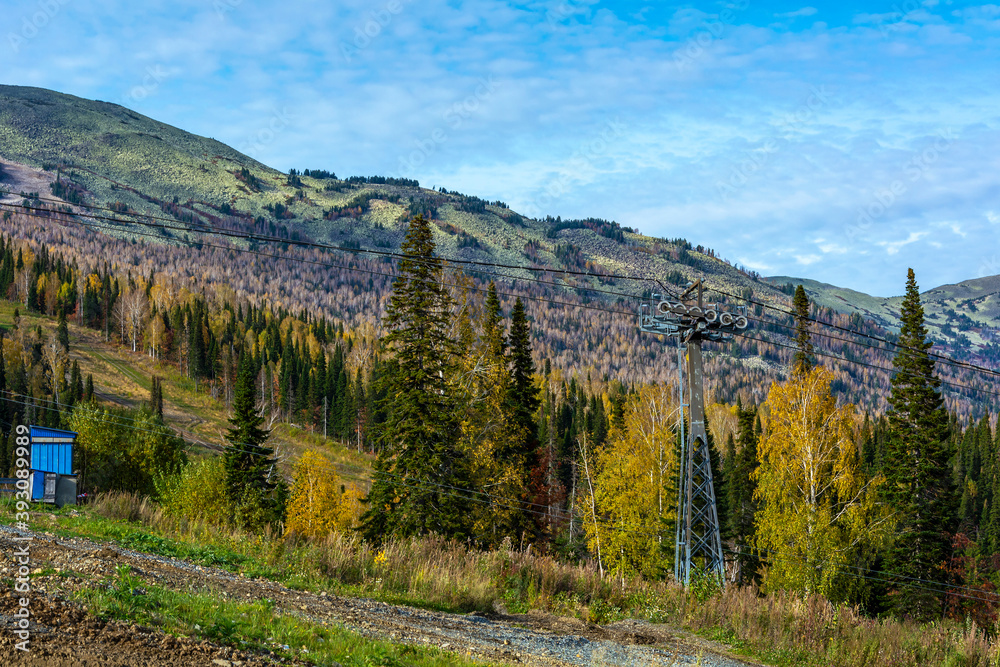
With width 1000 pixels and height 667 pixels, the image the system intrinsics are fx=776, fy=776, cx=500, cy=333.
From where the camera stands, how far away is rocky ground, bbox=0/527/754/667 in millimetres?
7680

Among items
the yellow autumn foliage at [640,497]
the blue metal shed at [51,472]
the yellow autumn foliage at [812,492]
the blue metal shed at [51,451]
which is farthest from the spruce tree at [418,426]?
the yellow autumn foliage at [812,492]

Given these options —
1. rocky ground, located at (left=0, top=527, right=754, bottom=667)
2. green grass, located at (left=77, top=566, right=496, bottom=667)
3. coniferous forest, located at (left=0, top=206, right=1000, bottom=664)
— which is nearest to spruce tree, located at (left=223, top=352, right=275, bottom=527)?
coniferous forest, located at (left=0, top=206, right=1000, bottom=664)

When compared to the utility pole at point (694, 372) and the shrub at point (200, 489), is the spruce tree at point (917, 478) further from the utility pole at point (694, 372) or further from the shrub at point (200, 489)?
the shrub at point (200, 489)

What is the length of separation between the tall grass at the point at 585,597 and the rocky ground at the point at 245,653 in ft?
2.20

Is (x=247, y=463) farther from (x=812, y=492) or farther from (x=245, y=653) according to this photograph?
(x=245, y=653)

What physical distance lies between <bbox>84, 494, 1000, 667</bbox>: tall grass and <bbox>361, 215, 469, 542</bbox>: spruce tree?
13.9 meters

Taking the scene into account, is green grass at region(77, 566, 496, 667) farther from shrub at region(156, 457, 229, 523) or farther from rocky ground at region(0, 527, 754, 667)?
shrub at region(156, 457, 229, 523)

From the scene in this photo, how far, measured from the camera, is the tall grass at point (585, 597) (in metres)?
13.4

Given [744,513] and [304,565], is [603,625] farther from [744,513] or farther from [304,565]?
[744,513]

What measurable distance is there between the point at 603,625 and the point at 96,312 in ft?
530

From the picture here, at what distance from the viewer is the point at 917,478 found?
145 ft

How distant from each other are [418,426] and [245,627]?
2322cm

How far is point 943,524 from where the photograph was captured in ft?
143

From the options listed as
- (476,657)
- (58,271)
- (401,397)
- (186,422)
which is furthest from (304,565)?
(58,271)
